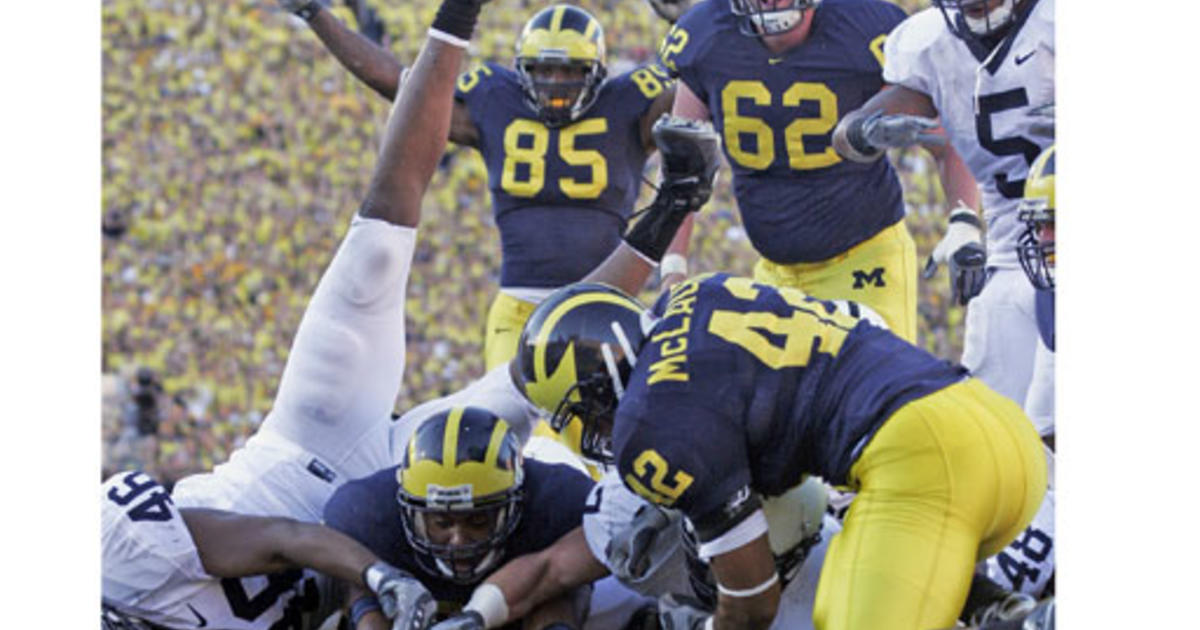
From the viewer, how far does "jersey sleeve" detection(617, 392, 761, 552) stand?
205cm

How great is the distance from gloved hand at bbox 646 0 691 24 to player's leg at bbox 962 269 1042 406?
2.83 feet

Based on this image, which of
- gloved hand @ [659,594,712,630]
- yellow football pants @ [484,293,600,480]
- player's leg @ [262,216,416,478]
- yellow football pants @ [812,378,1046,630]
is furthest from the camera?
yellow football pants @ [484,293,600,480]

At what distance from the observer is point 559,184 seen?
11.4ft

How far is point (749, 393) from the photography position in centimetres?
210

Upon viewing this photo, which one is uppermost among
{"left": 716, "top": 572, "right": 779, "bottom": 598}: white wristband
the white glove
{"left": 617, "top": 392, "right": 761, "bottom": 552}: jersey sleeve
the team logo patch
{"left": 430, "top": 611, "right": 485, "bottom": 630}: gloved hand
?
the white glove

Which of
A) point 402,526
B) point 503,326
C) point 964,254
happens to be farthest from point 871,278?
point 402,526

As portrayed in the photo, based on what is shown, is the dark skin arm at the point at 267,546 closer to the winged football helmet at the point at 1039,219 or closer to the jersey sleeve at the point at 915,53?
the winged football helmet at the point at 1039,219

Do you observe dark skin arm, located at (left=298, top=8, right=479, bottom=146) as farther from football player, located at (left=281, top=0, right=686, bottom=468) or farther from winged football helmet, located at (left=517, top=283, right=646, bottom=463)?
winged football helmet, located at (left=517, top=283, right=646, bottom=463)

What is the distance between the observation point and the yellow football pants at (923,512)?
2.03 metres

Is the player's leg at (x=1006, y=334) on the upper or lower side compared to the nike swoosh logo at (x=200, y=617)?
upper

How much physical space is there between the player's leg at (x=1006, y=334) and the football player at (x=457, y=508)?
73 centimetres

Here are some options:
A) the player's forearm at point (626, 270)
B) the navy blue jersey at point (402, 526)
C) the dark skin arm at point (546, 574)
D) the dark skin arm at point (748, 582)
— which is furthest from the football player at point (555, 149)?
the dark skin arm at point (748, 582)

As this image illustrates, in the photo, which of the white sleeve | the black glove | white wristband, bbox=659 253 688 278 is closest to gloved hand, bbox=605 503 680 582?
the white sleeve
